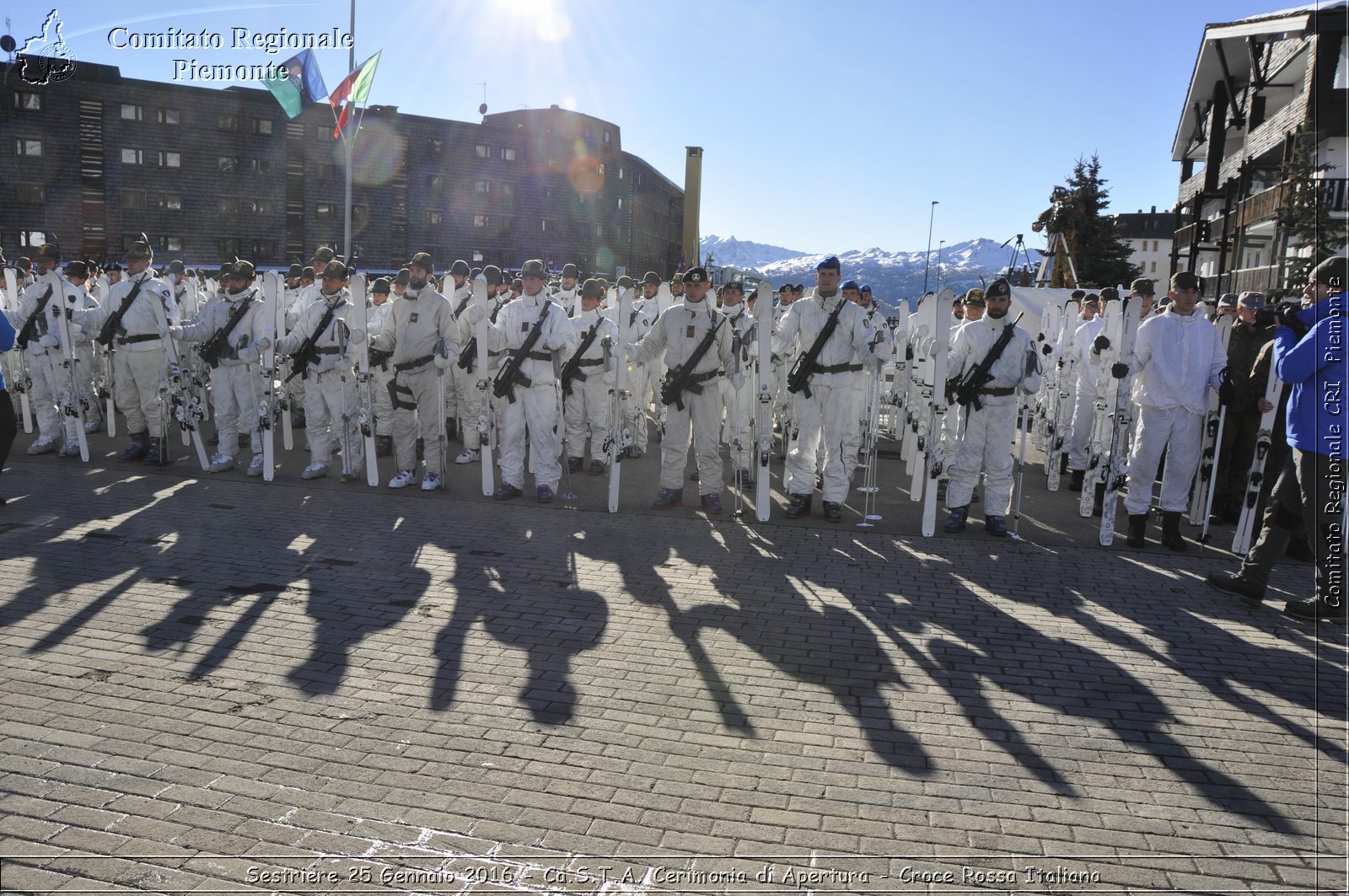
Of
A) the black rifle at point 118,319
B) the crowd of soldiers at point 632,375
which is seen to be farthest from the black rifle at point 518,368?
the black rifle at point 118,319

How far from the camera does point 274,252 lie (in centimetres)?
4481

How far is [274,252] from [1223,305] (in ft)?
146

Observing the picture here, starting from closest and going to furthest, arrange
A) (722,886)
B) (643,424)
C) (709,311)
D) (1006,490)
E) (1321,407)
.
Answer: (722,886) < (1321,407) < (1006,490) < (709,311) < (643,424)

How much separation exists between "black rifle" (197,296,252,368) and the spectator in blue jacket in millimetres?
10284

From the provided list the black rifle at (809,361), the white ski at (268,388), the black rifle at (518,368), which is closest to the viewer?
the black rifle at (809,361)

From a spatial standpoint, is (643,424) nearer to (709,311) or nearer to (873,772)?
(709,311)

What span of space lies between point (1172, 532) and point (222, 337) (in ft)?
34.1

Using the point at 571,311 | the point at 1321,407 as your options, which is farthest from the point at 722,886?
the point at 571,311

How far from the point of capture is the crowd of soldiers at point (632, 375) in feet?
27.9

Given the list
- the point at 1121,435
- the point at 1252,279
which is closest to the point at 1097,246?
the point at 1252,279

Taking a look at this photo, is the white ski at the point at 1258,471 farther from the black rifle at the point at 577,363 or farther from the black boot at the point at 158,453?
the black boot at the point at 158,453

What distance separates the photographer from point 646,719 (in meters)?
4.58

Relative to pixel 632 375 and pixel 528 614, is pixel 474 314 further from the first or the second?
pixel 528 614

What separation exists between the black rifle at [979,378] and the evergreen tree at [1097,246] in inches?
1366
